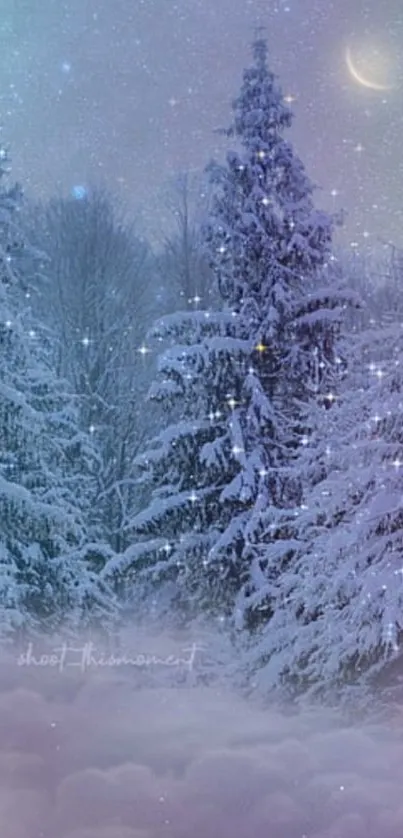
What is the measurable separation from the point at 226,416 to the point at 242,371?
0.16 m

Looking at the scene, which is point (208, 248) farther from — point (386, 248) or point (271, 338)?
point (386, 248)

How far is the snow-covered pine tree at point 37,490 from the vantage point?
2689 millimetres

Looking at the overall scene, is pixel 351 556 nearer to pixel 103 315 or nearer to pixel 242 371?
pixel 242 371

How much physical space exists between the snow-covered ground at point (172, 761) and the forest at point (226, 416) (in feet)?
0.44

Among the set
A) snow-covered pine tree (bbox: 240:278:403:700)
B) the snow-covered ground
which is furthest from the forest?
the snow-covered ground

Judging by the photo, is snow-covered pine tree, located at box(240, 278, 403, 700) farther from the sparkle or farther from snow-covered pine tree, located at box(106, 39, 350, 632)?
the sparkle

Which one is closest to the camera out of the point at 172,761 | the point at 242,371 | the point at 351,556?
the point at 172,761

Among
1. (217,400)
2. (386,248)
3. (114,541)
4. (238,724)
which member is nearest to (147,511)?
(114,541)

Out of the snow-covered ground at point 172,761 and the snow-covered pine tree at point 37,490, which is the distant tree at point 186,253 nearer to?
the snow-covered pine tree at point 37,490

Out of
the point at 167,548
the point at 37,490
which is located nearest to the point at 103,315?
the point at 37,490

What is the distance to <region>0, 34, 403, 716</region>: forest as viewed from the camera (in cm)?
258

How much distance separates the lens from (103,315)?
2.71 metres

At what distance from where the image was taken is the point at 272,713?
8.18ft

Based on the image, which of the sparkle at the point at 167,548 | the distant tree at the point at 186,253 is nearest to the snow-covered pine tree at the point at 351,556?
the sparkle at the point at 167,548
